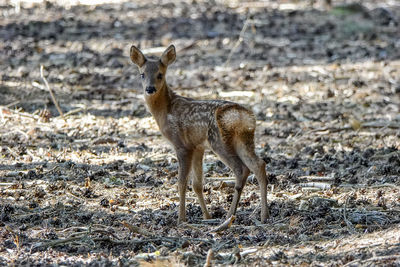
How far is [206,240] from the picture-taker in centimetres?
658

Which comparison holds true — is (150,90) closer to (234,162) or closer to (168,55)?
(168,55)

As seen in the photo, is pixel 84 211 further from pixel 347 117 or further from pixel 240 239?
pixel 347 117

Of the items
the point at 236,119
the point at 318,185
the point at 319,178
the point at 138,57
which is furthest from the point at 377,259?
the point at 138,57

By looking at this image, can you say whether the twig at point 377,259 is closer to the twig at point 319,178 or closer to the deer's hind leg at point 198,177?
the deer's hind leg at point 198,177

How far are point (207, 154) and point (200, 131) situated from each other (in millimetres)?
2856

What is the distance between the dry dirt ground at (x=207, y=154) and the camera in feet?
21.6

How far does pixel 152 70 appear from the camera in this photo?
8.14m

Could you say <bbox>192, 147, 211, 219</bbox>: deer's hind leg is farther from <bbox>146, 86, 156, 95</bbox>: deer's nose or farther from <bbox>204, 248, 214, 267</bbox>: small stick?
<bbox>204, 248, 214, 267</bbox>: small stick

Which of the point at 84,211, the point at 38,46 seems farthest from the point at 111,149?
the point at 38,46

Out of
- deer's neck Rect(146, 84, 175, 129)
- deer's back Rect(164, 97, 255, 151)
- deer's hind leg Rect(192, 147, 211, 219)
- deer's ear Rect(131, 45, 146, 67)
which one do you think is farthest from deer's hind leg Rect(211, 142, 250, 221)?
deer's ear Rect(131, 45, 146, 67)

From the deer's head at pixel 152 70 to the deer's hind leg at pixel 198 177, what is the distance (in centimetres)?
Result: 84

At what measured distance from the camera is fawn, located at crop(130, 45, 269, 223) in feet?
24.0

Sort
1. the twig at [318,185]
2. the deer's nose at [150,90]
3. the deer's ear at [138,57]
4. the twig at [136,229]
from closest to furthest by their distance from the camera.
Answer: the twig at [136,229], the deer's nose at [150,90], the deer's ear at [138,57], the twig at [318,185]

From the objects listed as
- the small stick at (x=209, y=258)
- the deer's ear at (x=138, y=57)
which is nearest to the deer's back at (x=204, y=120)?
the deer's ear at (x=138, y=57)
